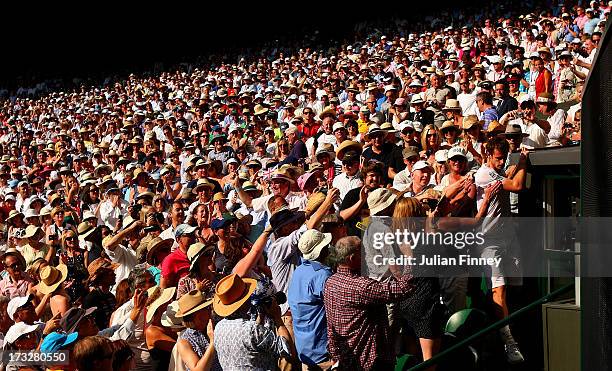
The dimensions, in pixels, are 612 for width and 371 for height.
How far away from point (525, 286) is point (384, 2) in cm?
3255

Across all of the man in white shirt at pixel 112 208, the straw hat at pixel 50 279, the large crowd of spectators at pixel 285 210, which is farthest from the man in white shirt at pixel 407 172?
the man in white shirt at pixel 112 208

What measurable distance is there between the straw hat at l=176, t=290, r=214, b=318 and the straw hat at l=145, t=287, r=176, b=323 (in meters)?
0.64

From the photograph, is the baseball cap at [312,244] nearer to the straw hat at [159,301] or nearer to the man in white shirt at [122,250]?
the straw hat at [159,301]

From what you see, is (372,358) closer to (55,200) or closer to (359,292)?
(359,292)

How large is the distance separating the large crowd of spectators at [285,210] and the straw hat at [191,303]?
1 cm

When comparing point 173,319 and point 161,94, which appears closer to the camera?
point 173,319

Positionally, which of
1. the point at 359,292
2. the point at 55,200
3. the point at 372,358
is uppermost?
the point at 55,200

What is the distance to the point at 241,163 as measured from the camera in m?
13.5

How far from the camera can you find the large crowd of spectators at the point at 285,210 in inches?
244

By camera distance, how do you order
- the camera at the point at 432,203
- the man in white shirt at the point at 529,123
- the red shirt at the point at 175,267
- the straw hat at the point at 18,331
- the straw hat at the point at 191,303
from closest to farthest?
the straw hat at the point at 191,303 < the straw hat at the point at 18,331 < the camera at the point at 432,203 < the red shirt at the point at 175,267 < the man in white shirt at the point at 529,123

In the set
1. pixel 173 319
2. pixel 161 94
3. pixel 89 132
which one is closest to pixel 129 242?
pixel 173 319

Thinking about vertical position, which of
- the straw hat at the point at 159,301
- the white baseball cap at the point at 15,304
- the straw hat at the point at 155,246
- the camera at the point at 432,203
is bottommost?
the white baseball cap at the point at 15,304

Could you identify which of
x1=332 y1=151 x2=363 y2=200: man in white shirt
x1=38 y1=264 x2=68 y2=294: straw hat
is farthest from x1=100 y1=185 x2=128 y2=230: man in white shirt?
x1=332 y1=151 x2=363 y2=200: man in white shirt

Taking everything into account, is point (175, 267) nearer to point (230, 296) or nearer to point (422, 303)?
point (230, 296)
